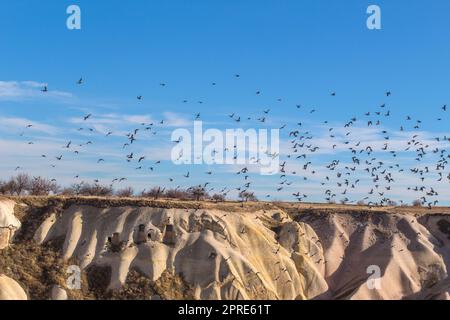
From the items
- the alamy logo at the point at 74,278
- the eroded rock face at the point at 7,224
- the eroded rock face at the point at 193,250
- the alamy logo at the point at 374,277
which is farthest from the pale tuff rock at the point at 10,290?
the alamy logo at the point at 374,277

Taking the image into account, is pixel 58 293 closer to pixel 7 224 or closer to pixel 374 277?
pixel 7 224

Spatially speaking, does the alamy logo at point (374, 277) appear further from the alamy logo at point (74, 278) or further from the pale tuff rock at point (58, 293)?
the pale tuff rock at point (58, 293)

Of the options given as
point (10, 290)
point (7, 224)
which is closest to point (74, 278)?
point (10, 290)

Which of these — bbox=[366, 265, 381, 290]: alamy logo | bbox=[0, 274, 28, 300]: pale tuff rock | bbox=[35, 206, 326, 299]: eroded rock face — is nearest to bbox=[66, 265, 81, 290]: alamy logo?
bbox=[35, 206, 326, 299]: eroded rock face

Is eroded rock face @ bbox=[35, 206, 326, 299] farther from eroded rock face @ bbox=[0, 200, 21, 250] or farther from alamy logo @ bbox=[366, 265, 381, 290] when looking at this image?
alamy logo @ bbox=[366, 265, 381, 290]

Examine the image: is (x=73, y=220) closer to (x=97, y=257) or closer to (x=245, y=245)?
(x=97, y=257)
